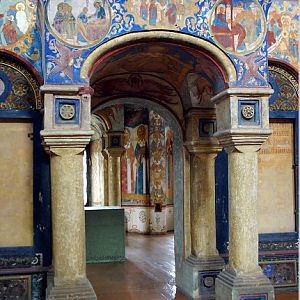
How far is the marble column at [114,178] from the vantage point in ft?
51.2

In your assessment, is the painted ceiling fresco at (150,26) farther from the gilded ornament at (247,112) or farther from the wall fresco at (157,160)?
the wall fresco at (157,160)

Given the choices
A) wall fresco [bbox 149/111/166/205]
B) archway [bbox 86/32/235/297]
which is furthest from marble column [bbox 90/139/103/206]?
archway [bbox 86/32/235/297]

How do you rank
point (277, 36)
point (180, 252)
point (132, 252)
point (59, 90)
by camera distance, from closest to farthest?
1. point (59, 90)
2. point (277, 36)
3. point (180, 252)
4. point (132, 252)

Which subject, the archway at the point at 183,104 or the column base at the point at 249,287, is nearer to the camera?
the column base at the point at 249,287

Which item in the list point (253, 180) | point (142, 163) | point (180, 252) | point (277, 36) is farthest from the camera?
point (142, 163)

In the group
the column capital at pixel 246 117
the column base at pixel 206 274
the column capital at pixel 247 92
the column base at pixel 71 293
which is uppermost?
the column capital at pixel 247 92

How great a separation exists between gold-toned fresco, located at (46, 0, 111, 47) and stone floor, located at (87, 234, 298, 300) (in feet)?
14.1

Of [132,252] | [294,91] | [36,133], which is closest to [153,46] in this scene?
[36,133]

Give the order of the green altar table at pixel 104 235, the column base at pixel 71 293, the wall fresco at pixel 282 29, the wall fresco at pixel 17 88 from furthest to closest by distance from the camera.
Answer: the green altar table at pixel 104 235 → the wall fresco at pixel 282 29 → the wall fresco at pixel 17 88 → the column base at pixel 71 293

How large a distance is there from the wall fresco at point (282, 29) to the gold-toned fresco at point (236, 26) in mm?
1642

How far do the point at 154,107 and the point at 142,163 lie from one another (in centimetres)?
834

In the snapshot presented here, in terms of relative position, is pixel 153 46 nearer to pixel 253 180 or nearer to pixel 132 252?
pixel 253 180

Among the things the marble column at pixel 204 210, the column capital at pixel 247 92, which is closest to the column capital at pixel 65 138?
the column capital at pixel 247 92

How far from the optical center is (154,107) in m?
9.16
